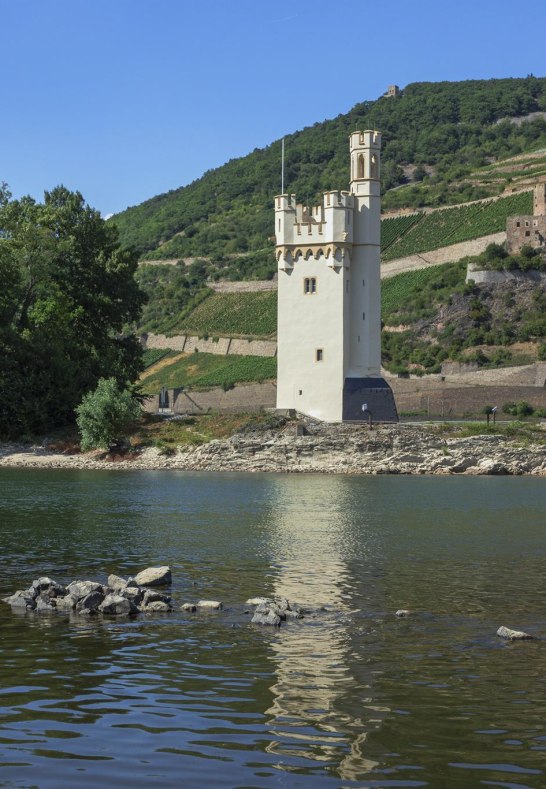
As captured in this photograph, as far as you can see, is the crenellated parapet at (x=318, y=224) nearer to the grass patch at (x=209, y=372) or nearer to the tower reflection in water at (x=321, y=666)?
the tower reflection in water at (x=321, y=666)

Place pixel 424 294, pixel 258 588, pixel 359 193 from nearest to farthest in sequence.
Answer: pixel 258 588 → pixel 359 193 → pixel 424 294

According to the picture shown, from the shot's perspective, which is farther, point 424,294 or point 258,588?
point 424,294

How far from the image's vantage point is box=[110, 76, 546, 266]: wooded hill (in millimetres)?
124375

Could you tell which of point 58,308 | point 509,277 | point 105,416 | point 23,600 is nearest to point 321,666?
point 23,600

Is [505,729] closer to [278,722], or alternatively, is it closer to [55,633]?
[278,722]

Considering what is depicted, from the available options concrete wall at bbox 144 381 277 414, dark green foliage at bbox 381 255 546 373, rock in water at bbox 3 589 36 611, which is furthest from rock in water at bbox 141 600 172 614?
dark green foliage at bbox 381 255 546 373

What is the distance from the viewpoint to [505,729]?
30.0 ft

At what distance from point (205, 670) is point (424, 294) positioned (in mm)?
81425

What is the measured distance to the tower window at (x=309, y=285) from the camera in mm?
49062

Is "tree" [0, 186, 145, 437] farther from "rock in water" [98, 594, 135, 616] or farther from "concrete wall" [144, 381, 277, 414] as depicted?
"rock in water" [98, 594, 135, 616]

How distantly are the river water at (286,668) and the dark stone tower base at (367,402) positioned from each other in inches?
936

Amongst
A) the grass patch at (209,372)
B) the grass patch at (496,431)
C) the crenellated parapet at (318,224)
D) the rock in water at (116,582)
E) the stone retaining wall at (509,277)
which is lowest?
the rock in water at (116,582)

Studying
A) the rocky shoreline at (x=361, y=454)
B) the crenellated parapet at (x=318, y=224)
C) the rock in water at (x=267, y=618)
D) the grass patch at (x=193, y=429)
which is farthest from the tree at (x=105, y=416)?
the rock in water at (x=267, y=618)

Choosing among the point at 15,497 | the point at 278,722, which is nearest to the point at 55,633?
the point at 278,722
